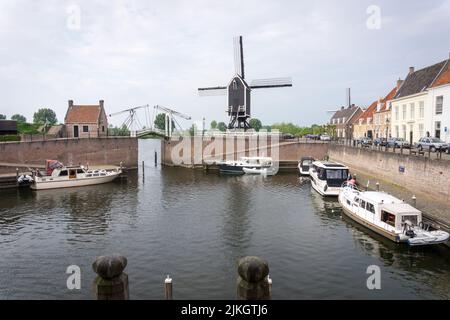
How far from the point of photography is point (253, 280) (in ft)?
24.5

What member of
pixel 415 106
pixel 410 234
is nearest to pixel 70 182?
pixel 410 234

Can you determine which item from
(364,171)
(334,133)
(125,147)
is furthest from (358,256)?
(334,133)

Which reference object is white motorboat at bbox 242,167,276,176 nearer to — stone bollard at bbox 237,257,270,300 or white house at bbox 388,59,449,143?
white house at bbox 388,59,449,143

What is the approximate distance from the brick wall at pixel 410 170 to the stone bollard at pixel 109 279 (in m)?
26.1

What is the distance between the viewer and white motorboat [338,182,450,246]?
2089 cm

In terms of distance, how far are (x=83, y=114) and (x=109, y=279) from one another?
66186 millimetres

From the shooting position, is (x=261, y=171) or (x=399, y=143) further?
(x=261, y=171)

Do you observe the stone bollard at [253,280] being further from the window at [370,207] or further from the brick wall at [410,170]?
the brick wall at [410,170]

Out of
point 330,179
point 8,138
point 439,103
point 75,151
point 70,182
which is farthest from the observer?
point 75,151

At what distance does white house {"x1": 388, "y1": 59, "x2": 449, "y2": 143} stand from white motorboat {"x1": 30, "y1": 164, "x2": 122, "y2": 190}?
41.2 m

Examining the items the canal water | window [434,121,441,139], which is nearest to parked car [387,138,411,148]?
window [434,121,441,139]

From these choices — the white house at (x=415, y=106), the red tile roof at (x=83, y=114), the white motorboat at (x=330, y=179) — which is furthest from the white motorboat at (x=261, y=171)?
the red tile roof at (x=83, y=114)

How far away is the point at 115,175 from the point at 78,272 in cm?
3203

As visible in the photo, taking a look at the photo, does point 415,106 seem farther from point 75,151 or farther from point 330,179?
point 75,151
